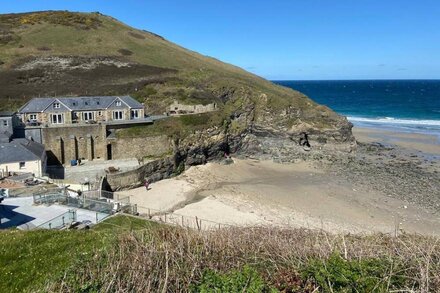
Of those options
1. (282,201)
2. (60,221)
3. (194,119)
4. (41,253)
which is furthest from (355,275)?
(194,119)

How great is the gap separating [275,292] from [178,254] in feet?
8.52

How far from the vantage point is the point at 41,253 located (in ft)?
40.1

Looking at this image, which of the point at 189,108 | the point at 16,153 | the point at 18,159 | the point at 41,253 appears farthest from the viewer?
the point at 189,108

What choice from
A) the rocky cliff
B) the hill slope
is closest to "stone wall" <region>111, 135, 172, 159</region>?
the rocky cliff

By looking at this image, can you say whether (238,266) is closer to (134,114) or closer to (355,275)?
(355,275)

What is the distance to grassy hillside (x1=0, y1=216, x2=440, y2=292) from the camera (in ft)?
25.7

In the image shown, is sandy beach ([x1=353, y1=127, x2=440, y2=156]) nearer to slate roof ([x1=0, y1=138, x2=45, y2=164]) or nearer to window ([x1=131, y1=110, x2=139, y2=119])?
window ([x1=131, y1=110, x2=139, y2=119])

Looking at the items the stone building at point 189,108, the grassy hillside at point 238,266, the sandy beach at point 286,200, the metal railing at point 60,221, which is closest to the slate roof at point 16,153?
the sandy beach at point 286,200

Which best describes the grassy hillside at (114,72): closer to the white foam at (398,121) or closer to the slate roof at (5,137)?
the slate roof at (5,137)

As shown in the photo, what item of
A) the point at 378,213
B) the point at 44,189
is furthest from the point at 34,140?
the point at 378,213

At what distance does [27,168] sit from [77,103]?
47.9ft

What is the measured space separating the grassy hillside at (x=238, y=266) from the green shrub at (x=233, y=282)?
0.02 meters

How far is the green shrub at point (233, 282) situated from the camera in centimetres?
773

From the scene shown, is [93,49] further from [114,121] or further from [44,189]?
[44,189]
